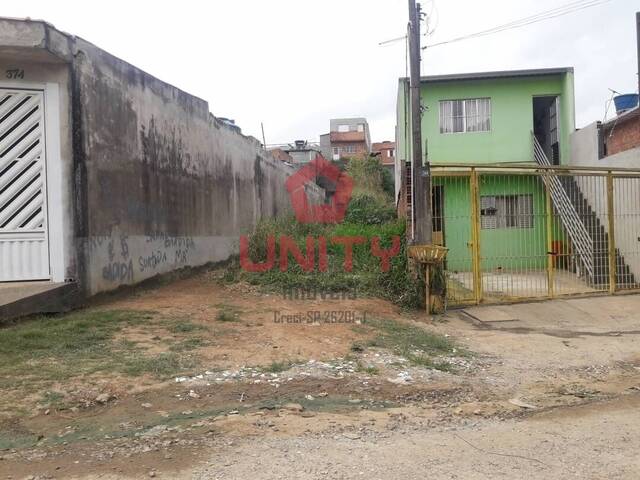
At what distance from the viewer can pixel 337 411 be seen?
440cm

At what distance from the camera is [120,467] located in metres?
3.36

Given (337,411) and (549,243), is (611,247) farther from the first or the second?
(337,411)

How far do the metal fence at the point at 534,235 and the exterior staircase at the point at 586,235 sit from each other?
0.02 m

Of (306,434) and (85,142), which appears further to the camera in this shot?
(85,142)

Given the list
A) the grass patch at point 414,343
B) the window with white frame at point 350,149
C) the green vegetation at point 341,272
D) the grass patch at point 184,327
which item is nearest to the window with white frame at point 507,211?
the green vegetation at point 341,272

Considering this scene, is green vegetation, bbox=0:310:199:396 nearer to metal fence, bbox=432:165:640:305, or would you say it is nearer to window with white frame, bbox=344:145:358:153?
metal fence, bbox=432:165:640:305

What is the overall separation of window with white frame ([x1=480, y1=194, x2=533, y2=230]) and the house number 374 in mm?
8716

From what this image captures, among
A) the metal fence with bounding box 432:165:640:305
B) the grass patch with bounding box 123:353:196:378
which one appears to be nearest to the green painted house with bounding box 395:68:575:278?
the metal fence with bounding box 432:165:640:305

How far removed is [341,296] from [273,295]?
4.05ft

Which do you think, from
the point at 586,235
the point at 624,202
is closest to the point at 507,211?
the point at 586,235

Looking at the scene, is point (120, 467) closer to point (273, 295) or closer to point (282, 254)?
point (273, 295)

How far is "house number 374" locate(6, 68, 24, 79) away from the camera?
284 inches

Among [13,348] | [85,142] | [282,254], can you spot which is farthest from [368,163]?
[13,348]

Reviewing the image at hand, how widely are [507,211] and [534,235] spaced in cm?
97
